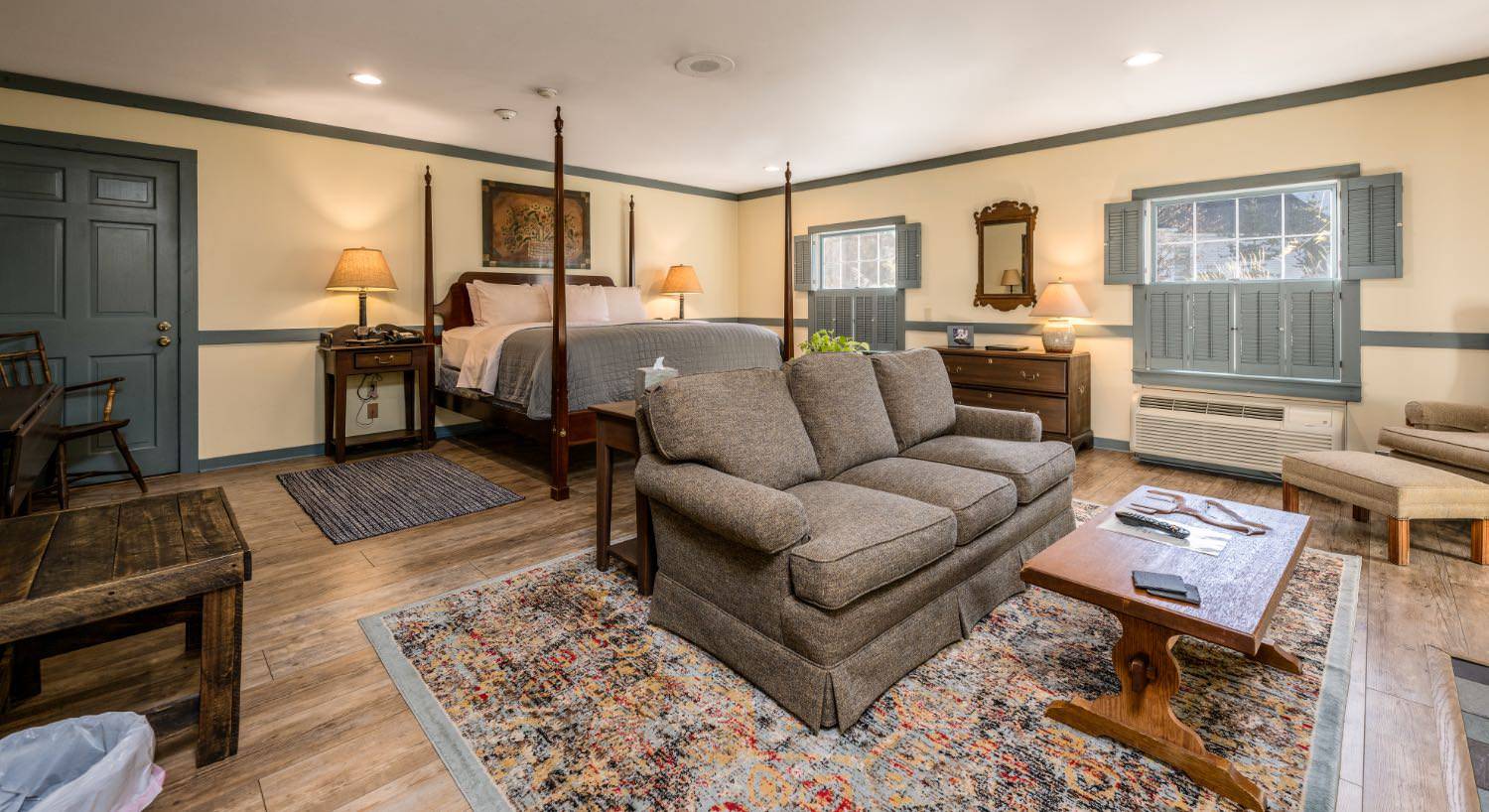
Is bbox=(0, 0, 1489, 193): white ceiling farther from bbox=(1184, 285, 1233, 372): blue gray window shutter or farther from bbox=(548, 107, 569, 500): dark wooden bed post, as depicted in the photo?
bbox=(1184, 285, 1233, 372): blue gray window shutter

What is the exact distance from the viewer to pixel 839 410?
267 cm

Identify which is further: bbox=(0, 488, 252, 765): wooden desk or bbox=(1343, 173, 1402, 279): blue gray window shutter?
bbox=(1343, 173, 1402, 279): blue gray window shutter

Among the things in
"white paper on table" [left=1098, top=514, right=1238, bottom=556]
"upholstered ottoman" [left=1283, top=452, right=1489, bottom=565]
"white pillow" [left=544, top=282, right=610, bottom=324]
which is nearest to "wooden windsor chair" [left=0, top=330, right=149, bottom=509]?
"white pillow" [left=544, top=282, right=610, bottom=324]

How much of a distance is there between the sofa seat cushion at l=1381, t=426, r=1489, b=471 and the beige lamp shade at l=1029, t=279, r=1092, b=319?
1.89 metres

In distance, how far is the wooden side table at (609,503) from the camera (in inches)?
101

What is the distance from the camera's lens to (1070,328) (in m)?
5.05

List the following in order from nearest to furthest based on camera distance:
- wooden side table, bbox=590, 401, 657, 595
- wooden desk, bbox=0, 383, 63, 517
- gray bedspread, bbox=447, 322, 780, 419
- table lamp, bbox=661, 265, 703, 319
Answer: wooden desk, bbox=0, 383, 63, 517, wooden side table, bbox=590, 401, 657, 595, gray bedspread, bbox=447, 322, 780, 419, table lamp, bbox=661, 265, 703, 319

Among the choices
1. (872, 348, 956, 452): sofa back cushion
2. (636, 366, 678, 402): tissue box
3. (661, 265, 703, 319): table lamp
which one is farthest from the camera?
(661, 265, 703, 319): table lamp

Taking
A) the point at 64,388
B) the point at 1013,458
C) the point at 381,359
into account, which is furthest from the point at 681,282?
the point at 1013,458

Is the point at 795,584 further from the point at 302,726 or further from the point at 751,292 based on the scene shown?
the point at 751,292

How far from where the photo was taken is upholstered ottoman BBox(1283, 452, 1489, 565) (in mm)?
2838

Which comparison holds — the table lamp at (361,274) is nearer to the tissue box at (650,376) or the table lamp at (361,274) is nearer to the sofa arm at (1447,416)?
the tissue box at (650,376)

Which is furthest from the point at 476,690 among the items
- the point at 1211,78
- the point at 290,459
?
the point at 1211,78

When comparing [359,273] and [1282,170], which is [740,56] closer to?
[359,273]
